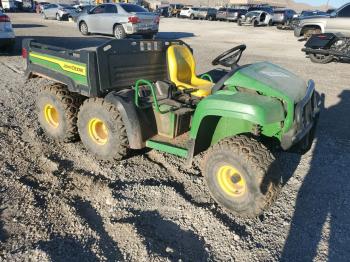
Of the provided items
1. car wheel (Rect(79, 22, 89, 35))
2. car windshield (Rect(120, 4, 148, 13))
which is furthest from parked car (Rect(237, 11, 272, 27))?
car wheel (Rect(79, 22, 89, 35))

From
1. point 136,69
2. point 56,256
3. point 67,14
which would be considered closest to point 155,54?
point 136,69

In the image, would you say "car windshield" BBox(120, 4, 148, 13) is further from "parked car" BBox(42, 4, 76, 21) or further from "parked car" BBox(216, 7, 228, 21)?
"parked car" BBox(216, 7, 228, 21)

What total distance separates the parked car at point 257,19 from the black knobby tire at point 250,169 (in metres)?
27.6

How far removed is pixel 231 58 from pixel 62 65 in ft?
7.05

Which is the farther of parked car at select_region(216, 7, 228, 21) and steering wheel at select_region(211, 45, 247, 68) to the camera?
parked car at select_region(216, 7, 228, 21)

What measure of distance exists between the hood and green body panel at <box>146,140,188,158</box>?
0.85 m

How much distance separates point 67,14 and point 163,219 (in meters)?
30.3

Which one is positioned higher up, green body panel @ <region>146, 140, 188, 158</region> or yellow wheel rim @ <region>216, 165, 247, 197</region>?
green body panel @ <region>146, 140, 188, 158</region>

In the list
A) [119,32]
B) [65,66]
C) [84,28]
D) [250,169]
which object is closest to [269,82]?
[250,169]

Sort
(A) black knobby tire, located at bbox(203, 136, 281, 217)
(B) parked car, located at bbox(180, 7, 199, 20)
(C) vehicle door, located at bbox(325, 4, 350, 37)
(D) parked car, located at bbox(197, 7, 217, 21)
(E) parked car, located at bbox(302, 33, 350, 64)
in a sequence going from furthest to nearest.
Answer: (B) parked car, located at bbox(180, 7, 199, 20), (D) parked car, located at bbox(197, 7, 217, 21), (C) vehicle door, located at bbox(325, 4, 350, 37), (E) parked car, located at bbox(302, 33, 350, 64), (A) black knobby tire, located at bbox(203, 136, 281, 217)

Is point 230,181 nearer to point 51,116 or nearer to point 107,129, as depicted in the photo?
point 107,129

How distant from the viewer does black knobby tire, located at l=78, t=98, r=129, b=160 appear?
12.9ft

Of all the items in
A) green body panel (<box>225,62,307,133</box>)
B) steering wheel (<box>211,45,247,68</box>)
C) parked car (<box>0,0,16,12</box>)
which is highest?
steering wheel (<box>211,45,247,68</box>)

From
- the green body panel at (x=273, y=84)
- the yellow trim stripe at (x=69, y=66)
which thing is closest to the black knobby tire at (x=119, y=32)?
the yellow trim stripe at (x=69, y=66)
